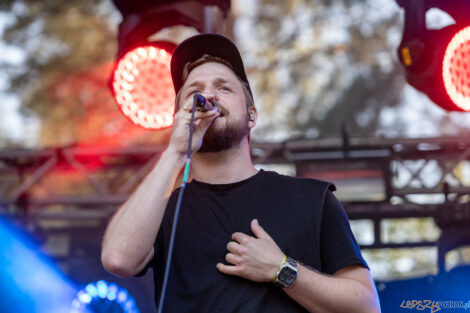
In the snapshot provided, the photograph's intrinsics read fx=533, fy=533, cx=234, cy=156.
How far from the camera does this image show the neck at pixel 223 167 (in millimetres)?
1775

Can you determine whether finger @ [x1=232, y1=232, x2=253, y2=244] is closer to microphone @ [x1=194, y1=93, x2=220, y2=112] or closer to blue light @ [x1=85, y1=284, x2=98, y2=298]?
microphone @ [x1=194, y1=93, x2=220, y2=112]

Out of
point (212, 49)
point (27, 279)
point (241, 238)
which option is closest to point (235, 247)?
point (241, 238)

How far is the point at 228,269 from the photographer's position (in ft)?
5.02

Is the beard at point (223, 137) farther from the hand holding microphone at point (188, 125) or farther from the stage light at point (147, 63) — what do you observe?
the stage light at point (147, 63)

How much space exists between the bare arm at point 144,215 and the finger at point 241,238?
0.22 meters

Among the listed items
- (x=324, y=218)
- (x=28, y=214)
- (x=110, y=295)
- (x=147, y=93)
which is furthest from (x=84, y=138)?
(x=324, y=218)

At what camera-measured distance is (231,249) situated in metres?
1.55

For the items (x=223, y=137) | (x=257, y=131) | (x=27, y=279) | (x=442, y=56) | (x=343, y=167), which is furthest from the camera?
(x=257, y=131)

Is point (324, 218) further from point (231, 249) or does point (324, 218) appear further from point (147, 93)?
point (147, 93)

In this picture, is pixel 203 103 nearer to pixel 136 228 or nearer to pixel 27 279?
pixel 136 228

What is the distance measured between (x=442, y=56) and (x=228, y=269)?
145cm

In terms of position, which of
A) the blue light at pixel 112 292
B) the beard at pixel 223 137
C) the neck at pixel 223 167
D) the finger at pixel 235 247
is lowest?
the blue light at pixel 112 292

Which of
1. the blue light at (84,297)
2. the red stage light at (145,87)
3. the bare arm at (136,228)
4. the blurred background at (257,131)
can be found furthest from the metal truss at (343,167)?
the bare arm at (136,228)

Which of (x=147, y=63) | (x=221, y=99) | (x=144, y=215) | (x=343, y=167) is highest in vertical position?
(x=147, y=63)
